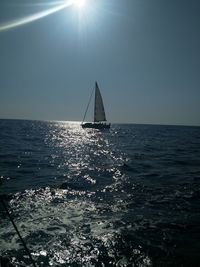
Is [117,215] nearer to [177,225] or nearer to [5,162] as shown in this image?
[177,225]

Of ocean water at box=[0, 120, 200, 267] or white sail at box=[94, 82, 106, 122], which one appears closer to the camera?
ocean water at box=[0, 120, 200, 267]

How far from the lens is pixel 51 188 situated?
61.7ft

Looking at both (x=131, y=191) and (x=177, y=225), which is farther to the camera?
(x=131, y=191)

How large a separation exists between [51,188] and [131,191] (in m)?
5.24

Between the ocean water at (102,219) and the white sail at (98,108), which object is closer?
the ocean water at (102,219)

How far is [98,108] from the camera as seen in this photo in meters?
100

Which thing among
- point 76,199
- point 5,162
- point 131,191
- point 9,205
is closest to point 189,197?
point 131,191

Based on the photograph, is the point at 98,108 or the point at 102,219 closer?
the point at 102,219

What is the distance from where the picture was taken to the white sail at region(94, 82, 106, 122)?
9850cm

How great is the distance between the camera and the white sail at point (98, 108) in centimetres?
9850

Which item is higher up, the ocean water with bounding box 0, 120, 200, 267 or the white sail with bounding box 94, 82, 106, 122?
the white sail with bounding box 94, 82, 106, 122

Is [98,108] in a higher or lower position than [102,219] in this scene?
higher

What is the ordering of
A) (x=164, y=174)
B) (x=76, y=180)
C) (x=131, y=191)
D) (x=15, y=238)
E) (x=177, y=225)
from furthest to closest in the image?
1. (x=164, y=174)
2. (x=76, y=180)
3. (x=131, y=191)
4. (x=177, y=225)
5. (x=15, y=238)

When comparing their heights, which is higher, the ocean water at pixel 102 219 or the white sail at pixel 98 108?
the white sail at pixel 98 108
